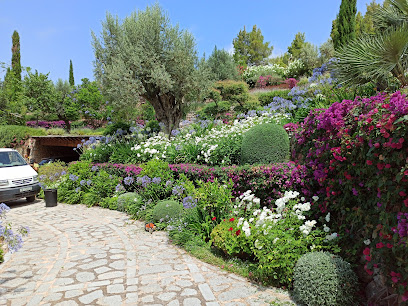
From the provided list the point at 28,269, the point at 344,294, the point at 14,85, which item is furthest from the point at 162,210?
the point at 14,85

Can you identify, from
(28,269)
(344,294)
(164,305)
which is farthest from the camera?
(28,269)

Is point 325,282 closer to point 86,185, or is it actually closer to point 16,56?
point 86,185

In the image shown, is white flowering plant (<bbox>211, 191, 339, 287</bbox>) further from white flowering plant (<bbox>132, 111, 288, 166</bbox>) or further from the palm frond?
the palm frond

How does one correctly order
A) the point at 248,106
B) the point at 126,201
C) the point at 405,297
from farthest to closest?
1. the point at 248,106
2. the point at 126,201
3. the point at 405,297

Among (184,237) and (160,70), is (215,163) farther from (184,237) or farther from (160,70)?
(160,70)

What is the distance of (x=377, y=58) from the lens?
6.32 meters

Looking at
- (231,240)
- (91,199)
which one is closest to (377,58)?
(231,240)

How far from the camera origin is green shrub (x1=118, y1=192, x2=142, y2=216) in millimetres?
6559

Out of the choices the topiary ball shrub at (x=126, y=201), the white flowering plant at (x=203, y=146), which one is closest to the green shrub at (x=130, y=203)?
the topiary ball shrub at (x=126, y=201)

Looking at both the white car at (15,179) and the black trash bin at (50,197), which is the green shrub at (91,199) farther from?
the white car at (15,179)

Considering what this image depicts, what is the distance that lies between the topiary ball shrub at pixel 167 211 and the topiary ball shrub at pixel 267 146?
6.03 feet

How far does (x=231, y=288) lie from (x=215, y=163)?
3.77 m

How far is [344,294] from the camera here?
280 centimetres

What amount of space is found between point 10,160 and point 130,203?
17.3ft
